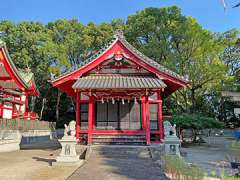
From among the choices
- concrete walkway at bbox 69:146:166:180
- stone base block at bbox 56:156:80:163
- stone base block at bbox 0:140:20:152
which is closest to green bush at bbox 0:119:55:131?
stone base block at bbox 0:140:20:152

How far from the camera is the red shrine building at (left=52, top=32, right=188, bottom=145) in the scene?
42.7 ft

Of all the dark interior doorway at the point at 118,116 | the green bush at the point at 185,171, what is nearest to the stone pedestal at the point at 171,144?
the dark interior doorway at the point at 118,116

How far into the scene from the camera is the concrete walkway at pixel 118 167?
7.00m

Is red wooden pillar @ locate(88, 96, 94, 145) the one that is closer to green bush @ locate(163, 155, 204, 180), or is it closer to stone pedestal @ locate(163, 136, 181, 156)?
stone pedestal @ locate(163, 136, 181, 156)

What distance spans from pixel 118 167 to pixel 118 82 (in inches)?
233

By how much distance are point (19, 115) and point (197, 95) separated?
20.7 meters

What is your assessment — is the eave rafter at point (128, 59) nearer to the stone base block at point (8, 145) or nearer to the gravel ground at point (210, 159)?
the gravel ground at point (210, 159)

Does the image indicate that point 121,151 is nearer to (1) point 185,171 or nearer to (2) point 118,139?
(2) point 118,139

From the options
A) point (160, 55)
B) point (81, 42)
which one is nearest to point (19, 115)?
point (81, 42)

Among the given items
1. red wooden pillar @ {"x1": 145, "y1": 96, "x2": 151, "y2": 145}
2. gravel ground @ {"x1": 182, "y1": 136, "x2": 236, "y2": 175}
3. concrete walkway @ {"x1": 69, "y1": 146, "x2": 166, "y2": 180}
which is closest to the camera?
concrete walkway @ {"x1": 69, "y1": 146, "x2": 166, "y2": 180}

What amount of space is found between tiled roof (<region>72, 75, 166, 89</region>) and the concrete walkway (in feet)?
10.5

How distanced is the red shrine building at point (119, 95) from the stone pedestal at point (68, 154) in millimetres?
3224

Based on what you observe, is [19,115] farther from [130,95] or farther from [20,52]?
[130,95]

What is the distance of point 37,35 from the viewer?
32.4 meters
